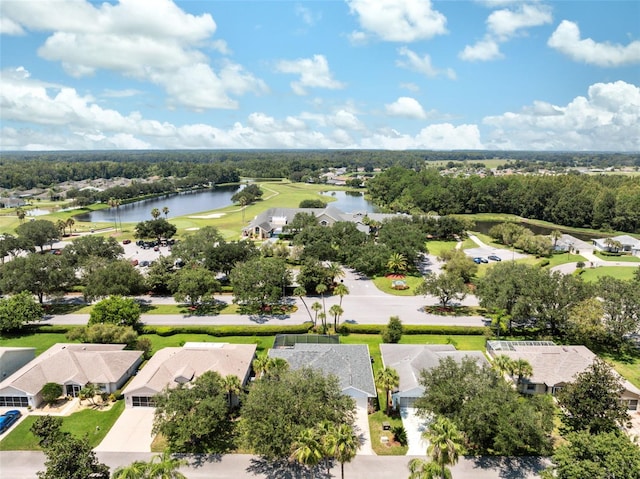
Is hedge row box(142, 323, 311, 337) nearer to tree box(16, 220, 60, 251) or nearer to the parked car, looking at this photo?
the parked car

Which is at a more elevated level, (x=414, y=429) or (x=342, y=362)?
(x=342, y=362)

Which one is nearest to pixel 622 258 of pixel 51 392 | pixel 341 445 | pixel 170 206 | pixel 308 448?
pixel 341 445

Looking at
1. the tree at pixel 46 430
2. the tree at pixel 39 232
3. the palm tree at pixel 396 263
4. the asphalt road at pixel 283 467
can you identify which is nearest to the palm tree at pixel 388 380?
the asphalt road at pixel 283 467

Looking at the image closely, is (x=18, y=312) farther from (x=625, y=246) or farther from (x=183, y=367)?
(x=625, y=246)

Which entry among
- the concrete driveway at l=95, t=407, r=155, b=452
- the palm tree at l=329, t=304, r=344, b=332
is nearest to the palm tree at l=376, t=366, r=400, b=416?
the palm tree at l=329, t=304, r=344, b=332

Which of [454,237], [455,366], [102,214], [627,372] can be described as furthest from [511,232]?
[102,214]
